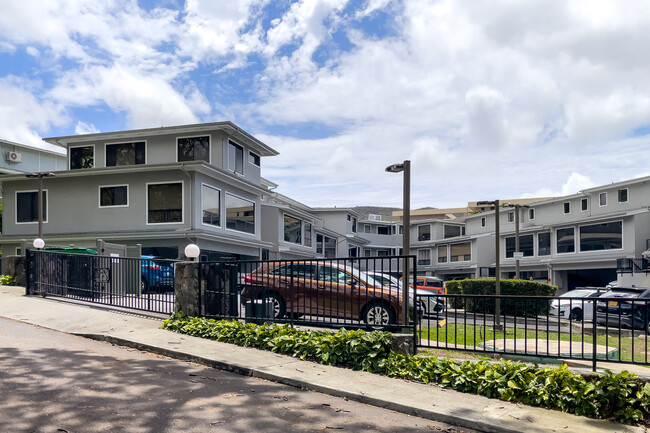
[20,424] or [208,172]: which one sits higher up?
[208,172]

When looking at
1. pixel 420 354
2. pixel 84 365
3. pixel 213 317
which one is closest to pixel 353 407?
pixel 420 354

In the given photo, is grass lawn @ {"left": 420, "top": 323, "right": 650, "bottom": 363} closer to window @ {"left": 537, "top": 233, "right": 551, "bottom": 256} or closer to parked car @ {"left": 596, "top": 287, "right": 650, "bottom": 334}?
parked car @ {"left": 596, "top": 287, "right": 650, "bottom": 334}

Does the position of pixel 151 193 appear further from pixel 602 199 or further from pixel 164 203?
pixel 602 199

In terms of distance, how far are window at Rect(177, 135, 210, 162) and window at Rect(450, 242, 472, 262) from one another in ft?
107

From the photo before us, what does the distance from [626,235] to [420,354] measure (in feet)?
113

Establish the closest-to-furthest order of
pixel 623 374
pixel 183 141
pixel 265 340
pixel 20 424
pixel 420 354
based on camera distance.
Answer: pixel 20 424
pixel 623 374
pixel 420 354
pixel 265 340
pixel 183 141

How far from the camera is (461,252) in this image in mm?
54750

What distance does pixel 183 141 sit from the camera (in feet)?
95.6

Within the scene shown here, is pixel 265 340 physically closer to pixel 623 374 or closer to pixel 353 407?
pixel 353 407

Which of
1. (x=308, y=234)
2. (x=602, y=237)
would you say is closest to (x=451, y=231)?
(x=602, y=237)

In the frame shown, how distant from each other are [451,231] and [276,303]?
53.7m

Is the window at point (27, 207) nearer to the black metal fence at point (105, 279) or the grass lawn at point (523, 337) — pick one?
the black metal fence at point (105, 279)

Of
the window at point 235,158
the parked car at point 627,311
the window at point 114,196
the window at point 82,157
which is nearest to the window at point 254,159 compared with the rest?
the window at point 235,158

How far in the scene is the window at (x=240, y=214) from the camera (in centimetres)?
2934
